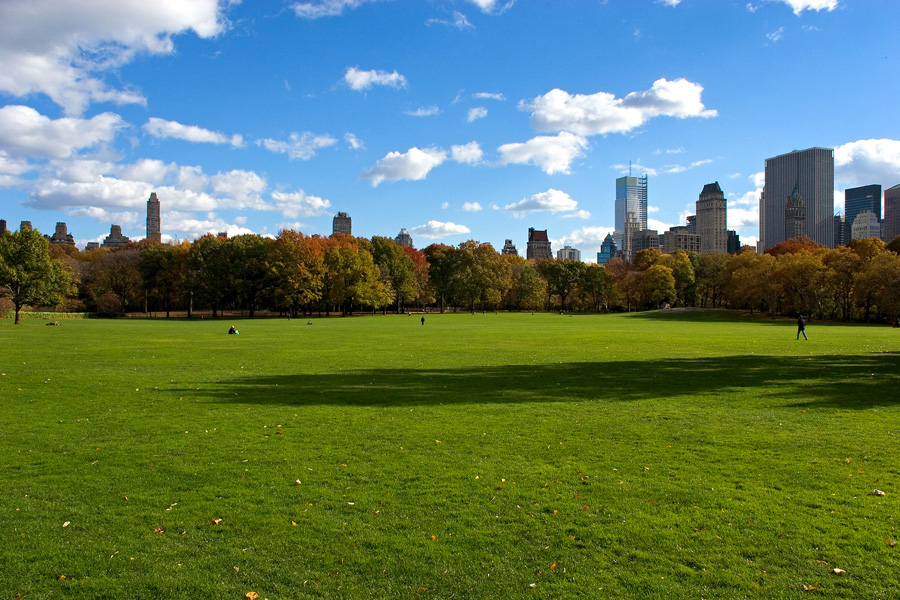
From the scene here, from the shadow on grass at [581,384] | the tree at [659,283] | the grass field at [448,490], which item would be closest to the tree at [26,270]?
the grass field at [448,490]

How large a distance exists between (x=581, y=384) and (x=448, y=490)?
10862 millimetres

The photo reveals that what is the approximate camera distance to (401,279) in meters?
102

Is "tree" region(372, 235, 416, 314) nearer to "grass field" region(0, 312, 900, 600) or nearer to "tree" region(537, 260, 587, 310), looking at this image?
"tree" region(537, 260, 587, 310)

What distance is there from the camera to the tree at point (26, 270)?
57.0 metres

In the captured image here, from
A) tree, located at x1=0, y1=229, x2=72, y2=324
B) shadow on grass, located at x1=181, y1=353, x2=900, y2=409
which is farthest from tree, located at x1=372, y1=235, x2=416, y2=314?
shadow on grass, located at x1=181, y1=353, x2=900, y2=409

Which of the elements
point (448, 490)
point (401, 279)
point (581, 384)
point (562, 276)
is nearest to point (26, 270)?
point (401, 279)

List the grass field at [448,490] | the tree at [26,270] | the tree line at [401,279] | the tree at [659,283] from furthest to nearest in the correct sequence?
the tree at [659,283] < the tree line at [401,279] < the tree at [26,270] < the grass field at [448,490]

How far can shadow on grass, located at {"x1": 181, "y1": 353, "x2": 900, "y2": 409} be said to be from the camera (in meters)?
15.4

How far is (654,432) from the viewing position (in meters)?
11.6

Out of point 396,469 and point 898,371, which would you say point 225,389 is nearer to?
point 396,469

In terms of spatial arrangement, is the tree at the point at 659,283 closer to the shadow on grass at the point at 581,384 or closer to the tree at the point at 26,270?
the shadow on grass at the point at 581,384

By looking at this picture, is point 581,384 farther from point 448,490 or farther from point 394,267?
point 394,267

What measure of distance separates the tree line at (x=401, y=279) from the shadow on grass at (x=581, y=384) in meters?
53.5

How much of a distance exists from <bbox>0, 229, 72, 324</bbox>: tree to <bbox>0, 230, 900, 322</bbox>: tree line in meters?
0.13
